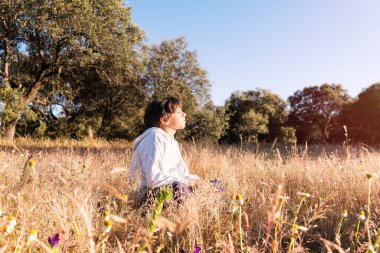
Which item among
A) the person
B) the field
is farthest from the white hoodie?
the field

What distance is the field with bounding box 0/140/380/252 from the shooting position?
5.11ft

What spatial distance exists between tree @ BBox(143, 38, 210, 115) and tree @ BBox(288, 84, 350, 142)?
15.4 metres

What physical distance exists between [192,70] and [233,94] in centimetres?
1647

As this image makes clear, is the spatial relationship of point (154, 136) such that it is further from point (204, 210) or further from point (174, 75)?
point (174, 75)

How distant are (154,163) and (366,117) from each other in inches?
1085

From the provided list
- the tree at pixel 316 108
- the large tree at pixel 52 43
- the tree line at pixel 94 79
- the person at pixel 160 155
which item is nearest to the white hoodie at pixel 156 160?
the person at pixel 160 155

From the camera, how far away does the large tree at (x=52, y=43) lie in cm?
1362

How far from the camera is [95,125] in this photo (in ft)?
67.5

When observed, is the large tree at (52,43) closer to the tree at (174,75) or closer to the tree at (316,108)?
the tree at (174,75)

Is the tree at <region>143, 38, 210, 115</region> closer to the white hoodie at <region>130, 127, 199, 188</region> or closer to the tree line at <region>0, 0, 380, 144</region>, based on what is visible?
the tree line at <region>0, 0, 380, 144</region>

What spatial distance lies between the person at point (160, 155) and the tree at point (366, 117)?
992 inches

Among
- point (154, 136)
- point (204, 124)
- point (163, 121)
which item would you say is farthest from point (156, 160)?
point (204, 124)

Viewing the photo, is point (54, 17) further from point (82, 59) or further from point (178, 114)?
point (178, 114)

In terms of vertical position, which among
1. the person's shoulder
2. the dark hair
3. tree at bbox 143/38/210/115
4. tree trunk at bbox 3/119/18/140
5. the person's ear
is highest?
tree at bbox 143/38/210/115
